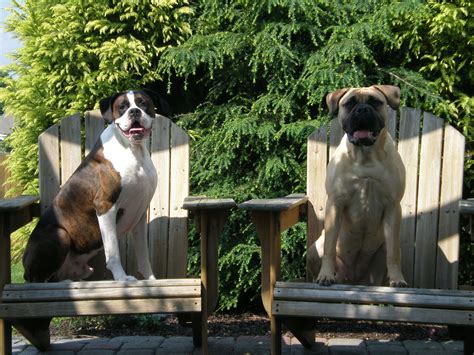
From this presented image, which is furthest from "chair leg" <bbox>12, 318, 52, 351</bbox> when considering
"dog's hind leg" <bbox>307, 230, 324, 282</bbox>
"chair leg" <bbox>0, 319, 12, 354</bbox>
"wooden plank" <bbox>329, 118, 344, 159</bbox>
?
"wooden plank" <bbox>329, 118, 344, 159</bbox>

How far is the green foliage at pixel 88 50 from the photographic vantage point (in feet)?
15.7

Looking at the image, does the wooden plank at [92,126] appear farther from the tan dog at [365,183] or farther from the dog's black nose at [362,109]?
the dog's black nose at [362,109]

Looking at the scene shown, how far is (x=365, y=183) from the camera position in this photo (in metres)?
3.24

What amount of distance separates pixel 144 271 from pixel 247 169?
4.84 feet

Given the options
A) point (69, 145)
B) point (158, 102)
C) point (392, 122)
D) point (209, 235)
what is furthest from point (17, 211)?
point (392, 122)

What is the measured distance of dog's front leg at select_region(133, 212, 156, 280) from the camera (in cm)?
355

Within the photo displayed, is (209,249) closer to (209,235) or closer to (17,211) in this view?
(209,235)

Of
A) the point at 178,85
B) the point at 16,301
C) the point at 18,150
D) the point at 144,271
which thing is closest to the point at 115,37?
the point at 178,85

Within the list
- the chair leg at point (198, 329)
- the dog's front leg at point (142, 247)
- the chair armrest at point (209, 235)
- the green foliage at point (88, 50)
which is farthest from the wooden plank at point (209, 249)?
the green foliage at point (88, 50)

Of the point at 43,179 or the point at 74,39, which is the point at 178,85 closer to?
the point at 74,39

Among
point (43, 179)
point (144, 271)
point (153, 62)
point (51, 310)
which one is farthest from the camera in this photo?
point (153, 62)

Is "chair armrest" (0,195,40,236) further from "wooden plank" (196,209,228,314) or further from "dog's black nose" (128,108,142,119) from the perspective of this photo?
"wooden plank" (196,209,228,314)

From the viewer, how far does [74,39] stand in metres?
4.93

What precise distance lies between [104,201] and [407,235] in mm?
1784
